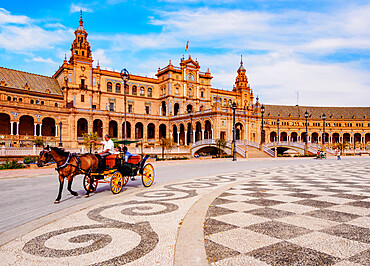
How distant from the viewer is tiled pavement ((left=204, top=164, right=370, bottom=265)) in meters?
3.81

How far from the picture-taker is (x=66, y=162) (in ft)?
26.6

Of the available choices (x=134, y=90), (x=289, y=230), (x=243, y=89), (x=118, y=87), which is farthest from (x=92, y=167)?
(x=243, y=89)

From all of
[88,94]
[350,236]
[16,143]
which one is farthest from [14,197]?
[88,94]

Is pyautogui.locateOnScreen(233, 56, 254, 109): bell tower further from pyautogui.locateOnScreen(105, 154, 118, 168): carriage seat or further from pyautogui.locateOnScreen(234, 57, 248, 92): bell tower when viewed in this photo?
pyautogui.locateOnScreen(105, 154, 118, 168): carriage seat

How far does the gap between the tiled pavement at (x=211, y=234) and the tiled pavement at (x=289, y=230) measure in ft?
0.04

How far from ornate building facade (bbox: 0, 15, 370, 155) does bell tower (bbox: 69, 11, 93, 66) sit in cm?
20

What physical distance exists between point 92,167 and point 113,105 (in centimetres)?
5683

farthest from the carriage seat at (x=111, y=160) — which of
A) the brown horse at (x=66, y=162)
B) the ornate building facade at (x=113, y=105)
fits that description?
the ornate building facade at (x=113, y=105)

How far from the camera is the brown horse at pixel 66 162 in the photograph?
793cm

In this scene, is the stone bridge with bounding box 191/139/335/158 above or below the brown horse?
below

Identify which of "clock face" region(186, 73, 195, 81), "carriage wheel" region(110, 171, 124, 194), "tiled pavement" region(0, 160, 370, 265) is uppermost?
"clock face" region(186, 73, 195, 81)

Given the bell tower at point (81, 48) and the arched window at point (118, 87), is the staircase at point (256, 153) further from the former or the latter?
the bell tower at point (81, 48)

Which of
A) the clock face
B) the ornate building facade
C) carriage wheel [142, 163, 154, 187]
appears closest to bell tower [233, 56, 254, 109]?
the ornate building facade

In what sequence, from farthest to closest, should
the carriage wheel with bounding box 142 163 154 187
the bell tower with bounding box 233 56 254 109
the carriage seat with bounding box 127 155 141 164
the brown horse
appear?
the bell tower with bounding box 233 56 254 109
the carriage wheel with bounding box 142 163 154 187
the carriage seat with bounding box 127 155 141 164
the brown horse
